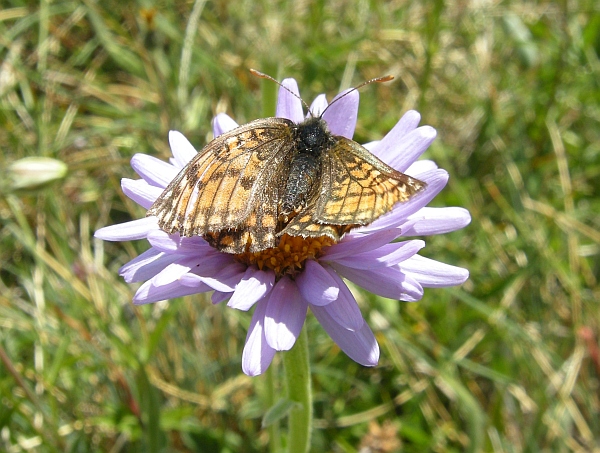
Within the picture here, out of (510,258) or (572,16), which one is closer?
(510,258)

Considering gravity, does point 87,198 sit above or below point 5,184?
below

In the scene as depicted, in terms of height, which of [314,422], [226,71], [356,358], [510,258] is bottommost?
[314,422]

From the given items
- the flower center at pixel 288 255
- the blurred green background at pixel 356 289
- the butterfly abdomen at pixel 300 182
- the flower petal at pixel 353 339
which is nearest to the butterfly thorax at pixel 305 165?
the butterfly abdomen at pixel 300 182

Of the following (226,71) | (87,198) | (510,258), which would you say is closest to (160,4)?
(226,71)

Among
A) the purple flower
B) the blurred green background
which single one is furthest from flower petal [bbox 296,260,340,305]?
the blurred green background

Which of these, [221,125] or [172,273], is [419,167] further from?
[172,273]

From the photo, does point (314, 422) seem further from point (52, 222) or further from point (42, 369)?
point (52, 222)

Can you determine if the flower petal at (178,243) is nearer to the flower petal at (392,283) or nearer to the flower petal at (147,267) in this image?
the flower petal at (147,267)
